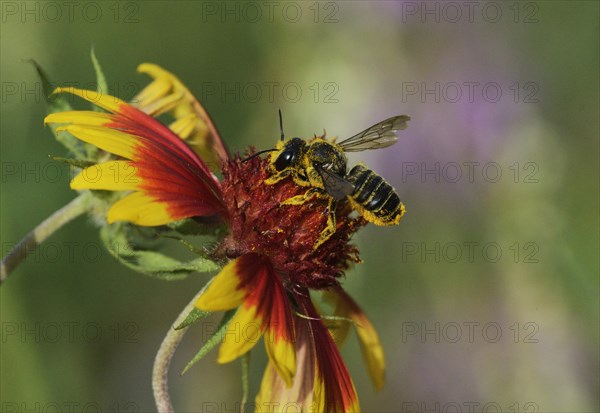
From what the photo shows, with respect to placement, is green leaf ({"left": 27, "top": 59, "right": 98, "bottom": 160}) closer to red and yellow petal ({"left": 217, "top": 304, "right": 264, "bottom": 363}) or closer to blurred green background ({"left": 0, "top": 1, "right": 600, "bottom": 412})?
red and yellow petal ({"left": 217, "top": 304, "right": 264, "bottom": 363})

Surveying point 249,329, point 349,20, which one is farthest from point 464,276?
point 249,329

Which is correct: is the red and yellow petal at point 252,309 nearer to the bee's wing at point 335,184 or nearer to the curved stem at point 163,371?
the curved stem at point 163,371

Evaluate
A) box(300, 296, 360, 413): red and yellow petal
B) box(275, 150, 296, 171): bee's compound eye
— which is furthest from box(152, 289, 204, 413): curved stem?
box(275, 150, 296, 171): bee's compound eye

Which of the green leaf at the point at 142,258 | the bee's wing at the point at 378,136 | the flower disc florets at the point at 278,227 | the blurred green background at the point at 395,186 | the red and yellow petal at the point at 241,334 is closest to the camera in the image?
the red and yellow petal at the point at 241,334

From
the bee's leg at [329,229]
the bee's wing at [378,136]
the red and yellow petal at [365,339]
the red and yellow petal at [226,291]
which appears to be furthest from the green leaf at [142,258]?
the bee's wing at [378,136]

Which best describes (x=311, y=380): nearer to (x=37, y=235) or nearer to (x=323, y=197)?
(x=323, y=197)

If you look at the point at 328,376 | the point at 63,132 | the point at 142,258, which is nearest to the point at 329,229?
the point at 328,376

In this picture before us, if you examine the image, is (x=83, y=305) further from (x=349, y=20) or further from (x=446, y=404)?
(x=349, y=20)
